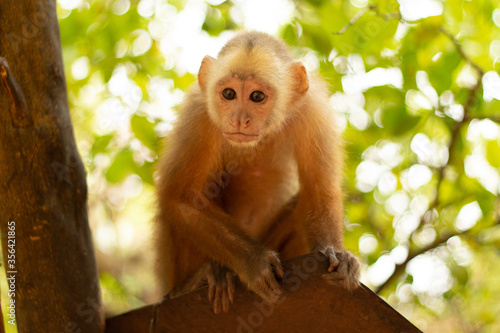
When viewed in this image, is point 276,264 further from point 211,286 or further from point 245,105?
point 245,105

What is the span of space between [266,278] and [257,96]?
4.96ft

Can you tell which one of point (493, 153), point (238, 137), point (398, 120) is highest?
point (238, 137)

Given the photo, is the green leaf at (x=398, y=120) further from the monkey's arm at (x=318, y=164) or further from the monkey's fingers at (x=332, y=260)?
the monkey's fingers at (x=332, y=260)

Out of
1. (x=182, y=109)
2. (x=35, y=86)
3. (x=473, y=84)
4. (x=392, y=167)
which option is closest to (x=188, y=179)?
(x=182, y=109)

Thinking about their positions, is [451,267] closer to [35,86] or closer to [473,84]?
[473,84]

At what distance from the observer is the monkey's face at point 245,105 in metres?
3.97

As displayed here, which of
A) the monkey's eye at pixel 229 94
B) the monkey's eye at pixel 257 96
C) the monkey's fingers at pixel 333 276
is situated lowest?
the monkey's fingers at pixel 333 276

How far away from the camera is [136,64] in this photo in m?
5.48

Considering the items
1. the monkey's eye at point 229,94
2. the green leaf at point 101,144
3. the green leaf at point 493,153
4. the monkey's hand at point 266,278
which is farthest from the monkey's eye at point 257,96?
the green leaf at point 493,153

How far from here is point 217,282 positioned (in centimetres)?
364

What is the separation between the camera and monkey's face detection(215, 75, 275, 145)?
3.97 m

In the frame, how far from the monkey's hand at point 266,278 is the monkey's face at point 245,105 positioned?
0.96m

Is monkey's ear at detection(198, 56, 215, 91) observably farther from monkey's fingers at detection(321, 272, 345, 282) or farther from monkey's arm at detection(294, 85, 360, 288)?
monkey's fingers at detection(321, 272, 345, 282)

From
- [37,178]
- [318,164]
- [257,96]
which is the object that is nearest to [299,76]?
[257,96]
